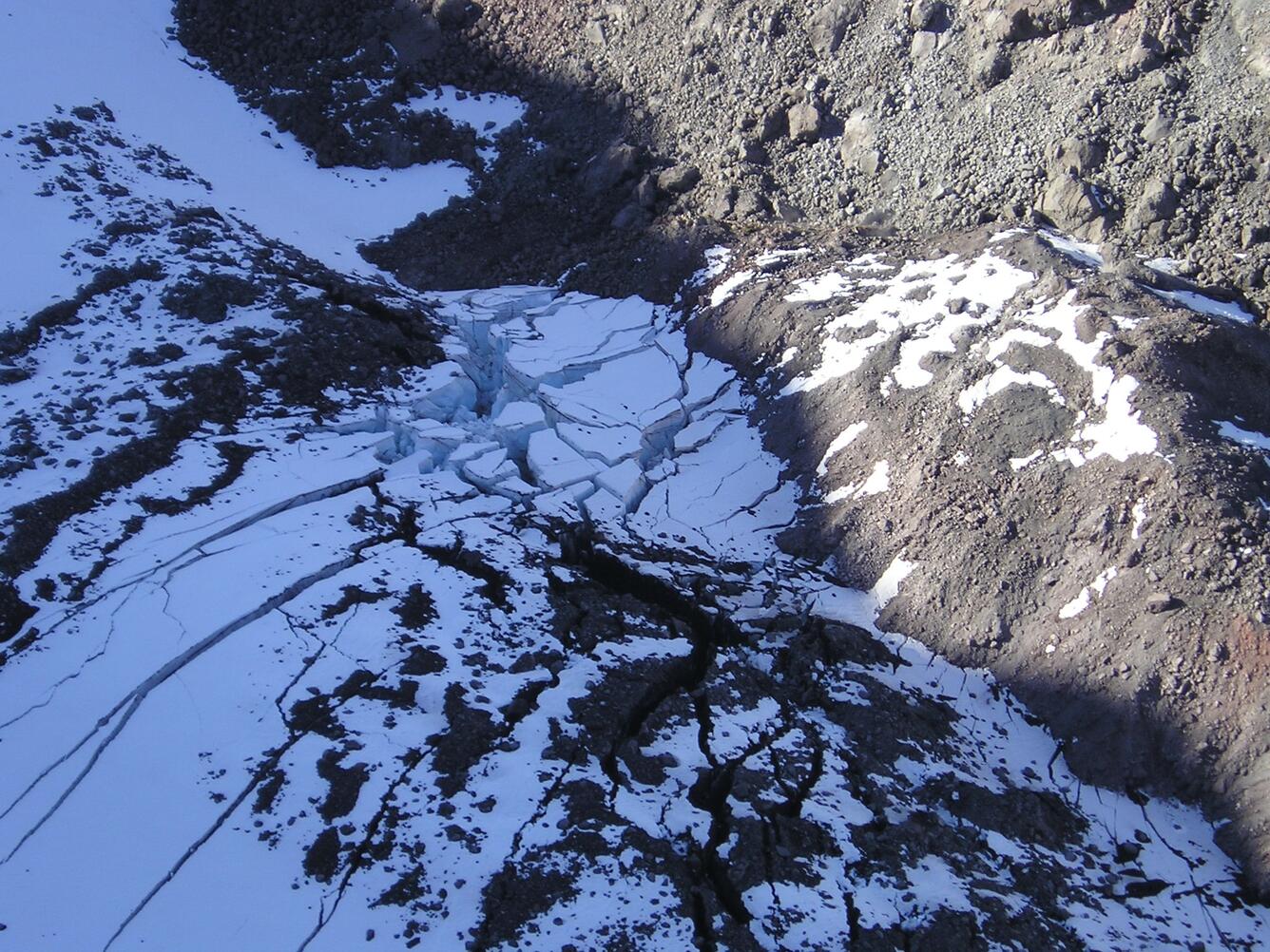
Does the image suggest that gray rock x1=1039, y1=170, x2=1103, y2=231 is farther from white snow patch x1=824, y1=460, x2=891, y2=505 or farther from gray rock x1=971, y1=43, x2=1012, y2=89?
white snow patch x1=824, y1=460, x2=891, y2=505

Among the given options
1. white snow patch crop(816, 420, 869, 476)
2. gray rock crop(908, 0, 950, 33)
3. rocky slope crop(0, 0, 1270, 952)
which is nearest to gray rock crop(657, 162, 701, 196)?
rocky slope crop(0, 0, 1270, 952)

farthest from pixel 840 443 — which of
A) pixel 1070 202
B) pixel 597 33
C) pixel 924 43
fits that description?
pixel 597 33

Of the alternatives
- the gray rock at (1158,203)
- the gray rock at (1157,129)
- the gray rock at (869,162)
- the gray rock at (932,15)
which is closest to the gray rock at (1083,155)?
the gray rock at (1157,129)

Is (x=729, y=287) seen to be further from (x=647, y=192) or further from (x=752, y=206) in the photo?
(x=647, y=192)

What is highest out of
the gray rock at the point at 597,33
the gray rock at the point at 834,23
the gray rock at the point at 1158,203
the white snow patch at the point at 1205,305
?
the gray rock at the point at 597,33

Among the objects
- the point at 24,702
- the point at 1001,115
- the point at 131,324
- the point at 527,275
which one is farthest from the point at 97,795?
the point at 1001,115

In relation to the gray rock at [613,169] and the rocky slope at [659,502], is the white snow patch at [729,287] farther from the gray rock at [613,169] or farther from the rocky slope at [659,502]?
the gray rock at [613,169]
